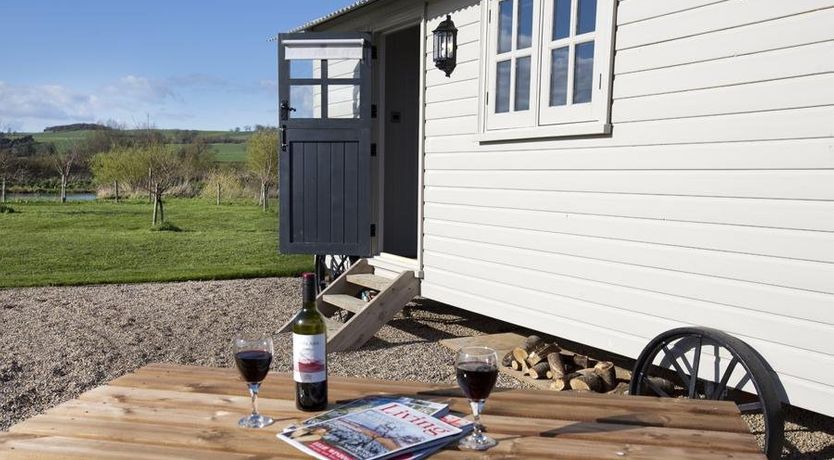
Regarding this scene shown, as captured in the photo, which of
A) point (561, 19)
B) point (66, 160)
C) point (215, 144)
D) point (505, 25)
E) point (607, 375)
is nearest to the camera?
point (561, 19)

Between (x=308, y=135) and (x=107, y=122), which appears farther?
(x=107, y=122)

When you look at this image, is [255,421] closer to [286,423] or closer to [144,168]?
[286,423]

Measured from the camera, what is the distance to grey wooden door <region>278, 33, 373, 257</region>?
5.66 metres

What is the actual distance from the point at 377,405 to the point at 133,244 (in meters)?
11.7

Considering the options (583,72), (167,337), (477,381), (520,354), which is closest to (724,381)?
(520,354)

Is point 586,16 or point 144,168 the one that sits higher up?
point 586,16

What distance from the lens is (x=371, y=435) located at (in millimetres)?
1527

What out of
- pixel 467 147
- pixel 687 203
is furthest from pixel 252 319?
pixel 687 203

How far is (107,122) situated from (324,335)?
2295cm

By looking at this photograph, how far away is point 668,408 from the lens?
1831 millimetres

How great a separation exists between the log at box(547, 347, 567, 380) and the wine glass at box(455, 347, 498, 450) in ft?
9.32

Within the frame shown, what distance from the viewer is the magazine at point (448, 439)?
1446 mm

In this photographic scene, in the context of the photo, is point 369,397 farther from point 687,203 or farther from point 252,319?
point 252,319

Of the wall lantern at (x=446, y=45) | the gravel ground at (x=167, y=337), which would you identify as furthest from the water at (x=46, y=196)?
the wall lantern at (x=446, y=45)
